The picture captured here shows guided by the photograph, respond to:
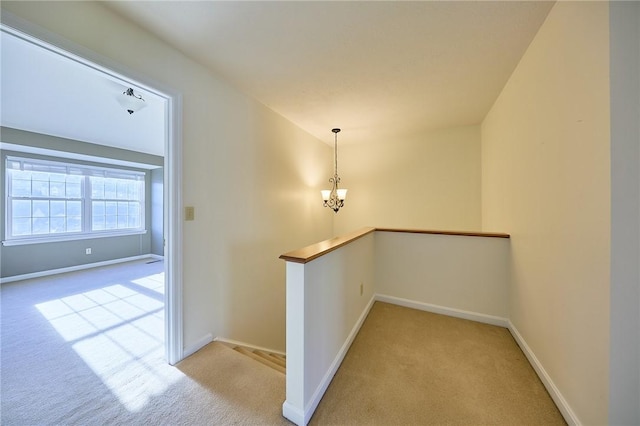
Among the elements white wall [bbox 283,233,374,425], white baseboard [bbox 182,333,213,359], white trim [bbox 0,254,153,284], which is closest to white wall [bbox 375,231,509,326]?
white wall [bbox 283,233,374,425]

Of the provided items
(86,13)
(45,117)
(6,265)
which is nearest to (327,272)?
(86,13)

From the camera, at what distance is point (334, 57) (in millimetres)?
1807

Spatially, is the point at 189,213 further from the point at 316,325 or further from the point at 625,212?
the point at 625,212

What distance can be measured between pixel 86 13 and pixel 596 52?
8.99 ft

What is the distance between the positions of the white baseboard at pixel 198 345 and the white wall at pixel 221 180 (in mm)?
33

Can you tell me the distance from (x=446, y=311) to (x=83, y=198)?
23.1 feet

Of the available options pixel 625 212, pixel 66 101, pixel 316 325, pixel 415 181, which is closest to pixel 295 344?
pixel 316 325

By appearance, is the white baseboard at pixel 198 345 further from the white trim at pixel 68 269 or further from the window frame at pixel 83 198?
the window frame at pixel 83 198

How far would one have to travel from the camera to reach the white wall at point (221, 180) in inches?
55.5

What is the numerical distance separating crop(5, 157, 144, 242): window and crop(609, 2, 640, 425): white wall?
725cm

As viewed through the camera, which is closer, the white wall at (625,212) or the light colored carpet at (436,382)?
the white wall at (625,212)

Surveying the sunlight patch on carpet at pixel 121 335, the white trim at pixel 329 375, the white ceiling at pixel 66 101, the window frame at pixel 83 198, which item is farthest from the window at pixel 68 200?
the white trim at pixel 329 375

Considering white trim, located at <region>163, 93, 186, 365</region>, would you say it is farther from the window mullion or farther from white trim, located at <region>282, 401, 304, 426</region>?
the window mullion

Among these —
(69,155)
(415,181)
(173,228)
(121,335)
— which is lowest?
(121,335)
